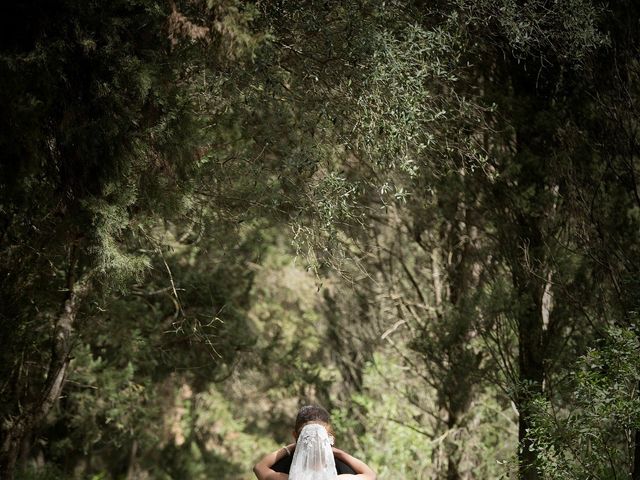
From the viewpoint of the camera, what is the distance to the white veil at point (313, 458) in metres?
4.96

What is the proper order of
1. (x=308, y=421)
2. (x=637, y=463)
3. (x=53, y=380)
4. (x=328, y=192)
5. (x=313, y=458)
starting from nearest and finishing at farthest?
(x=313, y=458), (x=308, y=421), (x=637, y=463), (x=328, y=192), (x=53, y=380)

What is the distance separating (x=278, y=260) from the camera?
14438 millimetres

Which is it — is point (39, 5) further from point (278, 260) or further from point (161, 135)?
point (278, 260)

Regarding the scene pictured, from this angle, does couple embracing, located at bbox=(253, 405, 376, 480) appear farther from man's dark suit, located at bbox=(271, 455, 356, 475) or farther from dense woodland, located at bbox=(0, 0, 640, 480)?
dense woodland, located at bbox=(0, 0, 640, 480)

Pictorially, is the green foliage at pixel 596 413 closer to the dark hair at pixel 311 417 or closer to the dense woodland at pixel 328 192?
the dense woodland at pixel 328 192

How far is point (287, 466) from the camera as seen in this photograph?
519cm

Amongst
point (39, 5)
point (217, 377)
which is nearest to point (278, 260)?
point (217, 377)

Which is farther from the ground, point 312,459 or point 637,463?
point 637,463

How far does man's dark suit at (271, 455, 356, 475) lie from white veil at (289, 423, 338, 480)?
0.16 meters

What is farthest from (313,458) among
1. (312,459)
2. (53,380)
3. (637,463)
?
(53,380)

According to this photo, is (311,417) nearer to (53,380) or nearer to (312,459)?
(312,459)

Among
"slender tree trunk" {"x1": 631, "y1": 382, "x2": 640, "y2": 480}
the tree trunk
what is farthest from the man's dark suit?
the tree trunk

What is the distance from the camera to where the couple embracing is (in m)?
4.96

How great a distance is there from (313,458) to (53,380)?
3.16m
